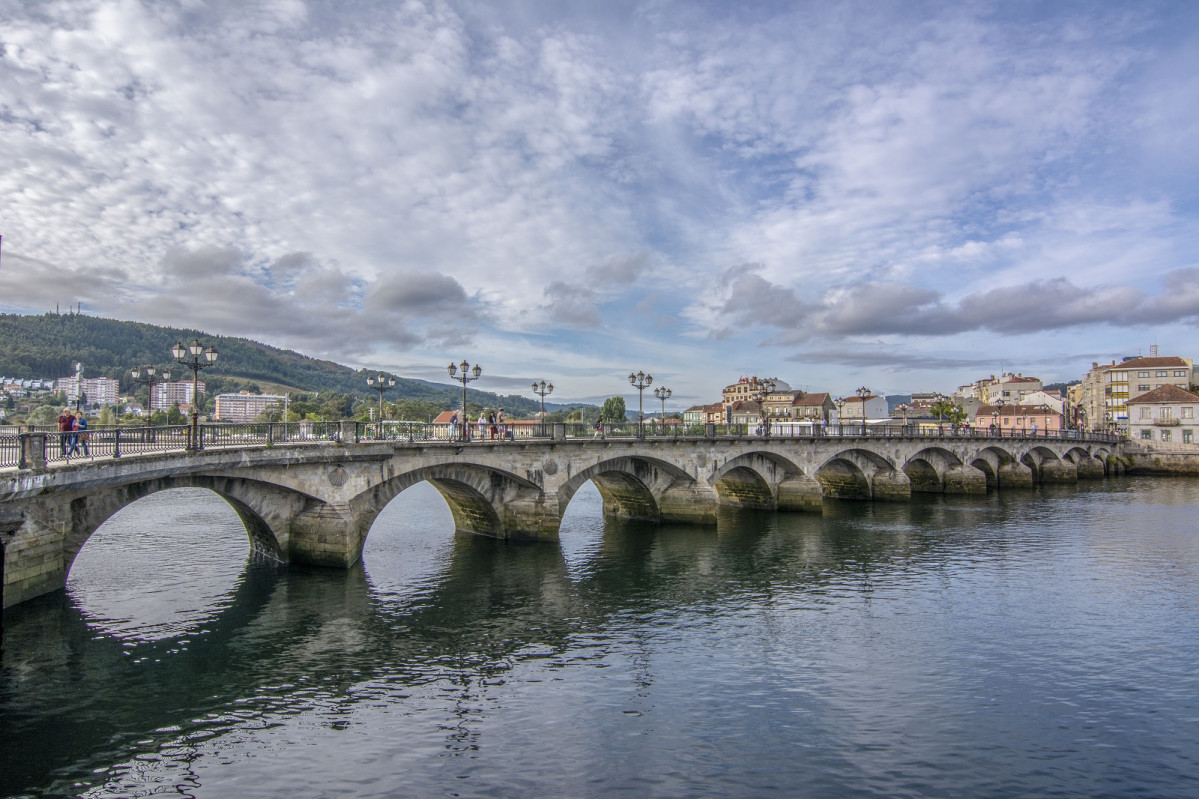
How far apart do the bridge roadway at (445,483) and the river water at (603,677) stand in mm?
1705

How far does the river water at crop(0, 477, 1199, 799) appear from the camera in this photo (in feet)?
39.0

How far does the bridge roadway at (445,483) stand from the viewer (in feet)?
61.4

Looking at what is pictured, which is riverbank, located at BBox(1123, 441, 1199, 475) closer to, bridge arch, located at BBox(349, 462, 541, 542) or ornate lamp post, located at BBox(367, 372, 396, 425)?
bridge arch, located at BBox(349, 462, 541, 542)

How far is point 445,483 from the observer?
3422 cm

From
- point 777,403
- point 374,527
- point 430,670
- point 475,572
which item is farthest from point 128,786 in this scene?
point 777,403

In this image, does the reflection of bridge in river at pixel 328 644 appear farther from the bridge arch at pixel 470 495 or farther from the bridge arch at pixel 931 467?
the bridge arch at pixel 931 467

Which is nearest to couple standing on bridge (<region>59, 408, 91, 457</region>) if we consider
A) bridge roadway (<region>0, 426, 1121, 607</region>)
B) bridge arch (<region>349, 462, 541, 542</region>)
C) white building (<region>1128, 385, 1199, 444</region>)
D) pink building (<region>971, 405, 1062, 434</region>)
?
bridge roadway (<region>0, 426, 1121, 607</region>)

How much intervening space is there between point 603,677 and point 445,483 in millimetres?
19686

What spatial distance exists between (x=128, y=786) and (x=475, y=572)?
16.2 meters

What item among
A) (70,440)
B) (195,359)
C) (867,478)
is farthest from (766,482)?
(70,440)

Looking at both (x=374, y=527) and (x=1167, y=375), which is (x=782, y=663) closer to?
(x=374, y=527)

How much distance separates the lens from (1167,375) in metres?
108

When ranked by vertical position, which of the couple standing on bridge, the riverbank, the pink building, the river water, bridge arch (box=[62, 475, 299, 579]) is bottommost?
the river water

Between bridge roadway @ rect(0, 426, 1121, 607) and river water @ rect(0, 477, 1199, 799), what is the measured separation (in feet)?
5.60
